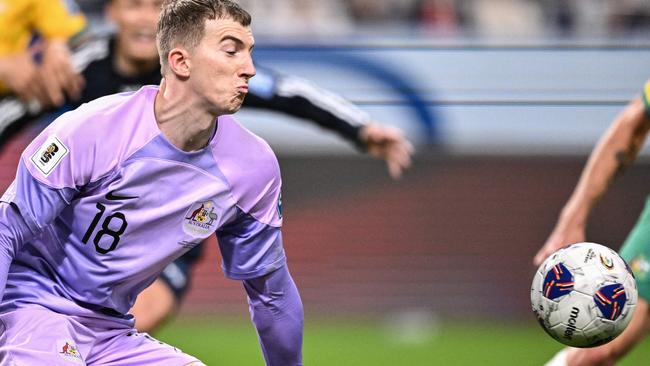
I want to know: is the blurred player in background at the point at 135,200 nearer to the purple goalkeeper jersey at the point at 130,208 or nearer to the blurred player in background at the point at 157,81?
the purple goalkeeper jersey at the point at 130,208

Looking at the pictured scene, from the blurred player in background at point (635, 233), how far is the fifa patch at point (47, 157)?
85.5 inches

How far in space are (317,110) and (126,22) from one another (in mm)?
1146

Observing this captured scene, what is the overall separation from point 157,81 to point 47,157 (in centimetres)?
295

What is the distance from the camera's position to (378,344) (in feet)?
26.0

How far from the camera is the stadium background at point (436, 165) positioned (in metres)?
8.21

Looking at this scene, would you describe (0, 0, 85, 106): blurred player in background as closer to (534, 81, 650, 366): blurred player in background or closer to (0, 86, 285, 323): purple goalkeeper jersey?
(0, 86, 285, 323): purple goalkeeper jersey

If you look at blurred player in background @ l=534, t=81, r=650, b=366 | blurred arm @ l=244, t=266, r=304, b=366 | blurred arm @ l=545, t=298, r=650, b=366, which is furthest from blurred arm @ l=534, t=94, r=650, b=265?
blurred arm @ l=244, t=266, r=304, b=366

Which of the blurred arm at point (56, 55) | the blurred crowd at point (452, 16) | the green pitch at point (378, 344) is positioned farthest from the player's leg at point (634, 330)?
the blurred crowd at point (452, 16)

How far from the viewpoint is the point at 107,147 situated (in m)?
3.39

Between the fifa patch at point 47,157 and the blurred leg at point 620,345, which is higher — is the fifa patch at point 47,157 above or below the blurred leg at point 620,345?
above

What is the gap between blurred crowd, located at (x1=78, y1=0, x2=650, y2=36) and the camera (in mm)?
9094

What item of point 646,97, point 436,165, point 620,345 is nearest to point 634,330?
point 620,345

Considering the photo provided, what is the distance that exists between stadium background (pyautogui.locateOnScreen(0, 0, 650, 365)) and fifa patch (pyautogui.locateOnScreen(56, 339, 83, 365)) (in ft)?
14.9

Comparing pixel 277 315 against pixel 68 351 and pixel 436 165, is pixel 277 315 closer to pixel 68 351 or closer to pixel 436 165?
pixel 68 351
